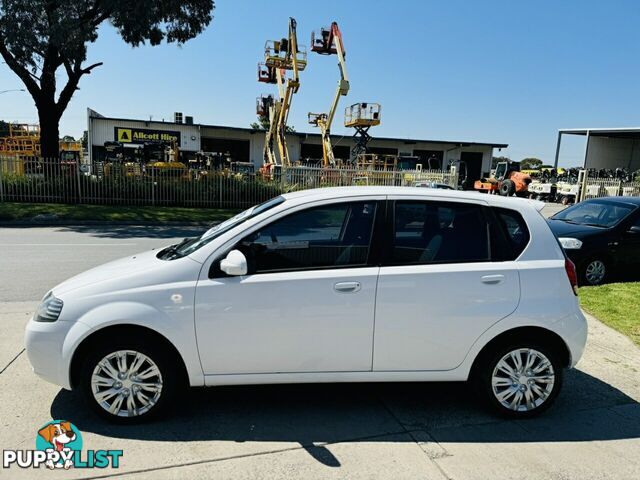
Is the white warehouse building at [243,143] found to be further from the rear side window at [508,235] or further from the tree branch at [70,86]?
the rear side window at [508,235]

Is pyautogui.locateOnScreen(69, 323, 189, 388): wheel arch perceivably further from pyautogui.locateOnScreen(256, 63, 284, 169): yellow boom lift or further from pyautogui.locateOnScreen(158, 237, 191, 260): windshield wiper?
pyautogui.locateOnScreen(256, 63, 284, 169): yellow boom lift

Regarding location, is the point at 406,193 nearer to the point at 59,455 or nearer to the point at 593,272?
the point at 59,455

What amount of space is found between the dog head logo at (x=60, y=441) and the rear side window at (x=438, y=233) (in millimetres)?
2439

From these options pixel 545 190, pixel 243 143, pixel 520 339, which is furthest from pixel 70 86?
pixel 545 190

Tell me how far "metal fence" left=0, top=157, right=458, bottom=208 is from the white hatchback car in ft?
57.5

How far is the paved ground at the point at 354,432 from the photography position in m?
2.88

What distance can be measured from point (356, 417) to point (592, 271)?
19.9 feet

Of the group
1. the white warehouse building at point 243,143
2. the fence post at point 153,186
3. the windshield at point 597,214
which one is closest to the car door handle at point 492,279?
the windshield at point 597,214

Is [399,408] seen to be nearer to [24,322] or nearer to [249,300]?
[249,300]

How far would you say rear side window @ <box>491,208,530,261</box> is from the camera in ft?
11.5

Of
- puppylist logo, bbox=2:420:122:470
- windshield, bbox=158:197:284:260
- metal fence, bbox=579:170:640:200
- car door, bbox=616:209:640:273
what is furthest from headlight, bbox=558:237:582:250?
metal fence, bbox=579:170:640:200

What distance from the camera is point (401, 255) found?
343 centimetres

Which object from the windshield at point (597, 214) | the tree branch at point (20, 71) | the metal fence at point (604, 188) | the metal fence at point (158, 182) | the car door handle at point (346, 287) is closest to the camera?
the car door handle at point (346, 287)

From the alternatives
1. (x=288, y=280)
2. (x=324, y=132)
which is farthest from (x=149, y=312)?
(x=324, y=132)
